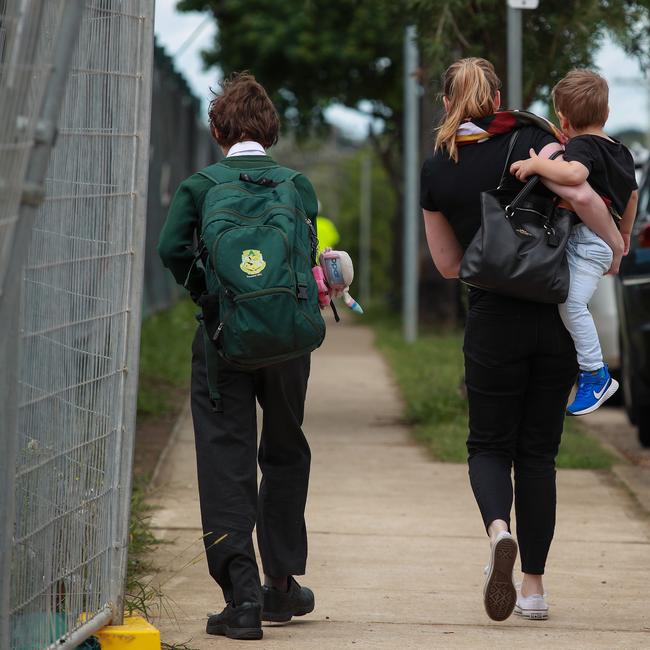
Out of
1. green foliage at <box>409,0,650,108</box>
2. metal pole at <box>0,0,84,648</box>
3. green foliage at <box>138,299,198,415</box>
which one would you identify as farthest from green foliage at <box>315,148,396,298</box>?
metal pole at <box>0,0,84,648</box>

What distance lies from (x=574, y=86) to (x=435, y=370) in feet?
25.5

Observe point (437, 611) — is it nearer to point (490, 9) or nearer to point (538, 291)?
point (538, 291)

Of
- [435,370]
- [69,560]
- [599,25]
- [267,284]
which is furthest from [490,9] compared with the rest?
[69,560]

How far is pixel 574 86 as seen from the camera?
4508 millimetres

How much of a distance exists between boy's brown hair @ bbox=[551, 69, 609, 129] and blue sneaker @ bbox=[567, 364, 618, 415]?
0.77 m

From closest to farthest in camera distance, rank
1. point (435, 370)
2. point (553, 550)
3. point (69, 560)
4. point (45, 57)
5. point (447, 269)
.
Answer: point (45, 57) < point (69, 560) < point (447, 269) < point (553, 550) < point (435, 370)

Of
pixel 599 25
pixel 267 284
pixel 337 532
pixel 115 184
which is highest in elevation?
pixel 599 25

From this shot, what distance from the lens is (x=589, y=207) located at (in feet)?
14.3

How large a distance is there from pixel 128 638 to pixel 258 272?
1.05 meters

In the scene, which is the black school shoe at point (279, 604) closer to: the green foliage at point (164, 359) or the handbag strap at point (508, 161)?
the handbag strap at point (508, 161)

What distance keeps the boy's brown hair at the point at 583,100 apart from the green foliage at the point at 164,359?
17.9 feet

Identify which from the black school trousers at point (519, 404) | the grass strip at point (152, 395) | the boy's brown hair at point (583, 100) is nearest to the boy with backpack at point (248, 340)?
the grass strip at point (152, 395)

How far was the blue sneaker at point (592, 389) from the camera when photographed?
4.52 meters

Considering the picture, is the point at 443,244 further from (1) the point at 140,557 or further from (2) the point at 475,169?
(1) the point at 140,557
